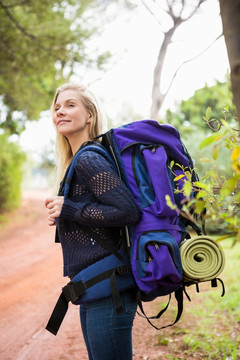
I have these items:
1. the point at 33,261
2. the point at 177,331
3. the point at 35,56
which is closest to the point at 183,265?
the point at 177,331

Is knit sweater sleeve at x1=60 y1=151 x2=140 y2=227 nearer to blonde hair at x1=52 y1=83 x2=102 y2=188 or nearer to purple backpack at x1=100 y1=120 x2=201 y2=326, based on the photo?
purple backpack at x1=100 y1=120 x2=201 y2=326

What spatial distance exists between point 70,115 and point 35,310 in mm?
3984

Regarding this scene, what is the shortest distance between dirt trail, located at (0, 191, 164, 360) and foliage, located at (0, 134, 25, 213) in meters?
2.90

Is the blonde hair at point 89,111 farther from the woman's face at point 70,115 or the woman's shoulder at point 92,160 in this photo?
the woman's shoulder at point 92,160

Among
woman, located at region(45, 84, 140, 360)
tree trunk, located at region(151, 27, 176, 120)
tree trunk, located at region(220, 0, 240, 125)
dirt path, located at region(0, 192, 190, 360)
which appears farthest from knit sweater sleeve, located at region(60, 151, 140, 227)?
tree trunk, located at region(151, 27, 176, 120)

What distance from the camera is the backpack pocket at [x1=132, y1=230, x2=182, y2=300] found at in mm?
1702

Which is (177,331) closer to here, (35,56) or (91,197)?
(91,197)

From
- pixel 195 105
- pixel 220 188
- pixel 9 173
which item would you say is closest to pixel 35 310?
pixel 220 188

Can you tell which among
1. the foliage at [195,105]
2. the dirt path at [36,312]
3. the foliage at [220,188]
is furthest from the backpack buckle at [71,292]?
the foliage at [195,105]

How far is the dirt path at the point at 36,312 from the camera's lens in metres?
3.89

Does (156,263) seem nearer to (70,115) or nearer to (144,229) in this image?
(144,229)

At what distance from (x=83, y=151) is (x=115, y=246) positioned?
1.60 feet

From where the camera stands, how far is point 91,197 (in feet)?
6.25

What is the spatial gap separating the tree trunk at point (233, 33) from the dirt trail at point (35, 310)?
3.08 m
